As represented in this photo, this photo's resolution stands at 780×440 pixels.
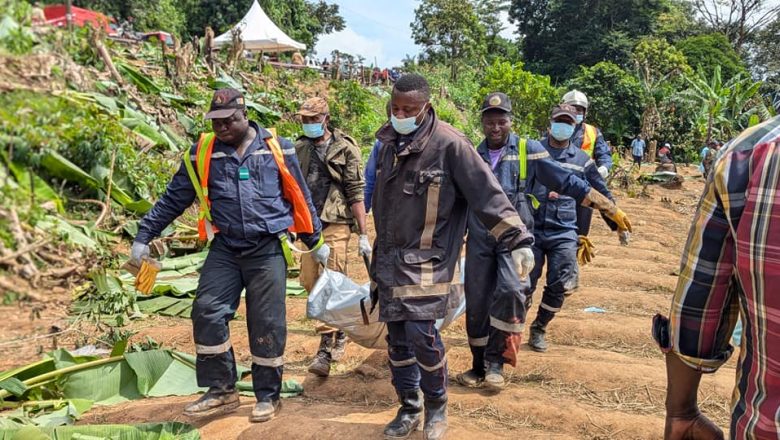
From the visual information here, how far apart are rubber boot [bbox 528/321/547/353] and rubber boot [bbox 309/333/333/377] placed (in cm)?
168

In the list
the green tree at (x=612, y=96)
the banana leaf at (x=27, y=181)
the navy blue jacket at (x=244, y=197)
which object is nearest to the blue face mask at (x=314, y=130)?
the navy blue jacket at (x=244, y=197)

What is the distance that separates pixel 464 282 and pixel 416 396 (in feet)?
3.47

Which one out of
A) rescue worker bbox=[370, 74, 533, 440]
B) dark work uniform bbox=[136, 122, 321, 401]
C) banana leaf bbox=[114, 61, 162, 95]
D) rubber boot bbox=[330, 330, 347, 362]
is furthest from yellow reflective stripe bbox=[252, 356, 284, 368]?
banana leaf bbox=[114, 61, 162, 95]

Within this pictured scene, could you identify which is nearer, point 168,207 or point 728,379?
point 168,207

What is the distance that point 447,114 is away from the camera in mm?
19469

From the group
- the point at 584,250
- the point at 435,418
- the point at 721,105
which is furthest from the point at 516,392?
the point at 721,105

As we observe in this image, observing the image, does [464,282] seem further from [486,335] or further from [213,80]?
[213,80]

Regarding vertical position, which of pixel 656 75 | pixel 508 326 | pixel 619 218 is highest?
pixel 656 75

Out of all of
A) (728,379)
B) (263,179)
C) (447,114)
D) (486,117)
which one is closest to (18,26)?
(263,179)

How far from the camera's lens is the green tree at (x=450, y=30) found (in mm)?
38156

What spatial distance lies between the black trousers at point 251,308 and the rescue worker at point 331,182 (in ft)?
3.33

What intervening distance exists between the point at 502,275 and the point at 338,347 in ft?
5.10

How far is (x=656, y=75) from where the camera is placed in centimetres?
2933

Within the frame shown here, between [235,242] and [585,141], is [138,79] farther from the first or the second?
[235,242]
